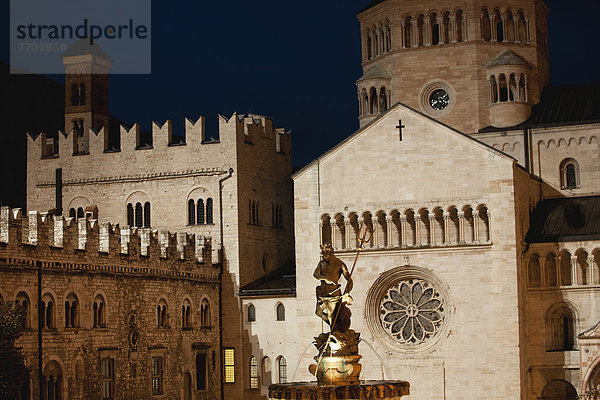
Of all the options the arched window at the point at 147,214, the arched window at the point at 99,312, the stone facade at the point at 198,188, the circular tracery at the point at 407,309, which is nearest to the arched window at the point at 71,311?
the arched window at the point at 99,312

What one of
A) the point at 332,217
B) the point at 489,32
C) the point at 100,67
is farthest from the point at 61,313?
the point at 489,32

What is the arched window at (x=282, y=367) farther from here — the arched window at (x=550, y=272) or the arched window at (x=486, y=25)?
the arched window at (x=486, y=25)

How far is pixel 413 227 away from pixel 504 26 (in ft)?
47.0

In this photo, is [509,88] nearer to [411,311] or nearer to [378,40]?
[378,40]

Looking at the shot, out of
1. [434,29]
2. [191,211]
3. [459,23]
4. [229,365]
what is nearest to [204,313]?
[229,365]

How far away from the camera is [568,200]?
53531 millimetres

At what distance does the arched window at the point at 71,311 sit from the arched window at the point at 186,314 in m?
8.91

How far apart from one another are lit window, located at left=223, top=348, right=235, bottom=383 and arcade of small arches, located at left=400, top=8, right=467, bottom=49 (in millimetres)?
18857

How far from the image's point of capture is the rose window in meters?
50.8

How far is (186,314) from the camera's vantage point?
52406 millimetres

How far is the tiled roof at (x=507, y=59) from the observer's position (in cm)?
5772

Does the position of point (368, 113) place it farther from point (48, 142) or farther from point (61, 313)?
point (61, 313)

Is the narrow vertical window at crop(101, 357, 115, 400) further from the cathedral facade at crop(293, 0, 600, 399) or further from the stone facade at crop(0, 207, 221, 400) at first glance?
the cathedral facade at crop(293, 0, 600, 399)

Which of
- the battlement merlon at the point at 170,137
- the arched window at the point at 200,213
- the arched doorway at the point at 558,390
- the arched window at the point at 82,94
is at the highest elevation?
the arched window at the point at 82,94
